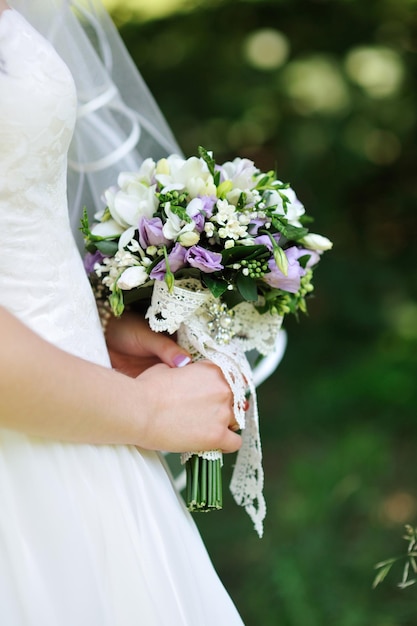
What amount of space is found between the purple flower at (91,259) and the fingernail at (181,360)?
8.5 inches

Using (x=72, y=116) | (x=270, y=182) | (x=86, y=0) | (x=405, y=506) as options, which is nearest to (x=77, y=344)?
(x=72, y=116)

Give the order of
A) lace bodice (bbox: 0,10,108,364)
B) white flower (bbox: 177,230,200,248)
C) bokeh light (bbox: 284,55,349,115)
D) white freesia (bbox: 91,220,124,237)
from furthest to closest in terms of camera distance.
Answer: bokeh light (bbox: 284,55,349,115)
white freesia (bbox: 91,220,124,237)
white flower (bbox: 177,230,200,248)
lace bodice (bbox: 0,10,108,364)

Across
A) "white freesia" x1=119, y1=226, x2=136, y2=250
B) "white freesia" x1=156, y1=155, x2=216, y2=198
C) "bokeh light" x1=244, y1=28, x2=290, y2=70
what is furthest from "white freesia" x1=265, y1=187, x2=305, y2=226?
"bokeh light" x1=244, y1=28, x2=290, y2=70

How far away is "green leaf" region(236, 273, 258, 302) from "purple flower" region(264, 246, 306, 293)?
0.03 metres

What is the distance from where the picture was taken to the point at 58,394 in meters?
1.05

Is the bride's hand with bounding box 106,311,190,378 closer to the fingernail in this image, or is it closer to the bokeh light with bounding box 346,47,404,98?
the fingernail

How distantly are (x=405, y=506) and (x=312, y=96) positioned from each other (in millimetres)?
1836

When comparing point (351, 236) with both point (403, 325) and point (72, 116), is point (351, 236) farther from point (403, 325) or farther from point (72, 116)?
point (72, 116)

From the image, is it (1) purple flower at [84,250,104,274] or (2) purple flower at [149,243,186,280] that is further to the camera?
(1) purple flower at [84,250,104,274]

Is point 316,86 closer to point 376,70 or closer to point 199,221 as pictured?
point 376,70

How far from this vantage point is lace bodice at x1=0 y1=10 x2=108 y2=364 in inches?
44.1

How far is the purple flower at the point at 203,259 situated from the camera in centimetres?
128

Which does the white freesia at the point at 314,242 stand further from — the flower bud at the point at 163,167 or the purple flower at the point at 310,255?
the flower bud at the point at 163,167

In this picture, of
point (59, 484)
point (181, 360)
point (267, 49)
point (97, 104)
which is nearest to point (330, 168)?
point (267, 49)
